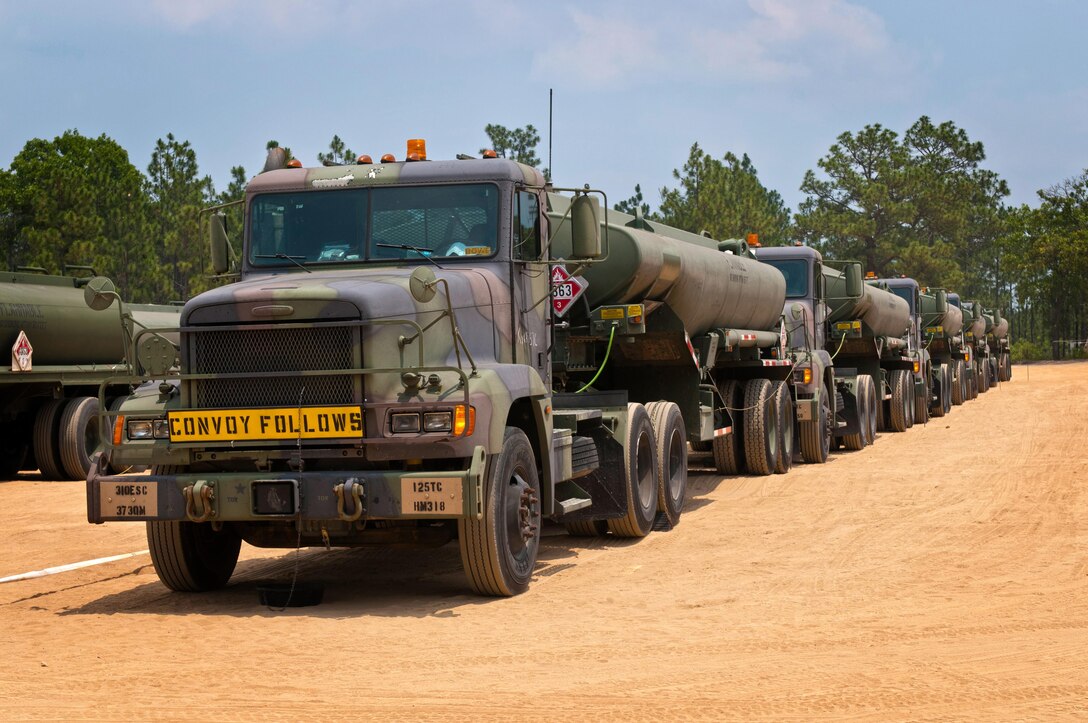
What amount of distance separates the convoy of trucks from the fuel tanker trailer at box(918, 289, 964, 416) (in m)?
19.5

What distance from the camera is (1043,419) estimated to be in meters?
26.7

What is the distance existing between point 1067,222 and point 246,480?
70477 mm

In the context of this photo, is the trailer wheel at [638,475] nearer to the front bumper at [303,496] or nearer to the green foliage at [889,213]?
the front bumper at [303,496]

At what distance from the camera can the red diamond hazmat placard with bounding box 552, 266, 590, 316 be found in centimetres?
1157

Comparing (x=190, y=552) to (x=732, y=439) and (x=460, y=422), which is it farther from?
(x=732, y=439)

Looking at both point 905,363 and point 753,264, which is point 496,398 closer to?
point 753,264

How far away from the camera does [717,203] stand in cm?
5653

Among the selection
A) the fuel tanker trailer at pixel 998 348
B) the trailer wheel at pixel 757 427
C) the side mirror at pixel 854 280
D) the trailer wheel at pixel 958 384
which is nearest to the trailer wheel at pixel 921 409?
the side mirror at pixel 854 280

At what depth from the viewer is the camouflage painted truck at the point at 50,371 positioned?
744 inches

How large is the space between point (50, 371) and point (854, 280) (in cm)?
1265

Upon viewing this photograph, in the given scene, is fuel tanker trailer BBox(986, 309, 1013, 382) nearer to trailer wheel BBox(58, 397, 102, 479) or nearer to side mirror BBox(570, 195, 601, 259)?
trailer wheel BBox(58, 397, 102, 479)

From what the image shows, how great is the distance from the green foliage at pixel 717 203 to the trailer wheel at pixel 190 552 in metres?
45.5

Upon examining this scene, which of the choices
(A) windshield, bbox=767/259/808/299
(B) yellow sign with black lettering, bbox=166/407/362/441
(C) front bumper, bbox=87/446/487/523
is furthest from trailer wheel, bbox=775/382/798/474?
(B) yellow sign with black lettering, bbox=166/407/362/441

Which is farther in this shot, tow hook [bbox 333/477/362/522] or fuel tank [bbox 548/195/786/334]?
fuel tank [bbox 548/195/786/334]
